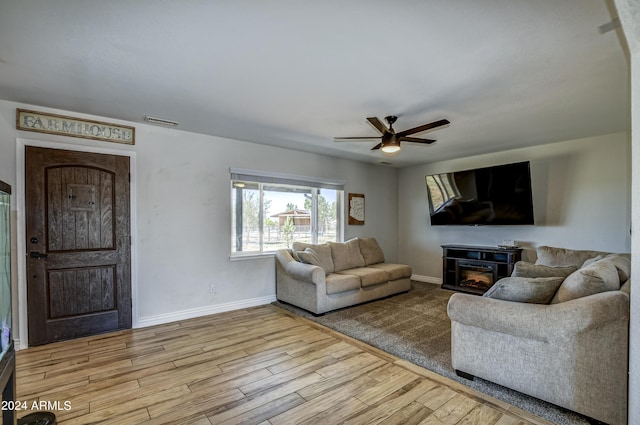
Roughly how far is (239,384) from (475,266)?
438cm

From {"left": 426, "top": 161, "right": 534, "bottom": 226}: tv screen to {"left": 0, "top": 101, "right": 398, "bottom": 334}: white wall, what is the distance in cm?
292

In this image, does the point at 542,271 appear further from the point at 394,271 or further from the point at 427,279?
the point at 427,279

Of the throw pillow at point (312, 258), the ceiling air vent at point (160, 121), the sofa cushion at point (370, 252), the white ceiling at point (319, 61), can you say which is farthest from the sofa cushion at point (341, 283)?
the ceiling air vent at point (160, 121)

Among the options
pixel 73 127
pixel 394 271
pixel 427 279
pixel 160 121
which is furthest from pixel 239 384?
pixel 427 279

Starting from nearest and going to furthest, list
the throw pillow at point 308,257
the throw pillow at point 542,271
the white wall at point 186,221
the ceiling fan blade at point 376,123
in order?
the throw pillow at point 542,271 < the ceiling fan blade at point 376,123 < the white wall at point 186,221 < the throw pillow at point 308,257

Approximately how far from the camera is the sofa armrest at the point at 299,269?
4082 mm

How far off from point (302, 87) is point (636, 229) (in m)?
2.44

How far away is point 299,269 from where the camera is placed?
4.29m

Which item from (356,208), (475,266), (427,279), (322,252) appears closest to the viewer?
(322,252)

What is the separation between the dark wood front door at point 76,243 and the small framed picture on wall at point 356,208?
3744 millimetres

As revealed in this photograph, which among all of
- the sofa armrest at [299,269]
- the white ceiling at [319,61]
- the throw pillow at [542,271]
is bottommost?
the sofa armrest at [299,269]

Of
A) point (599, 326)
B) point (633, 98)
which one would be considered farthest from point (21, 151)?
point (599, 326)

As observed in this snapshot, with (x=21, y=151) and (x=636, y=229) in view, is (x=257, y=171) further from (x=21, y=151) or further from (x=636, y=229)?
(x=636, y=229)

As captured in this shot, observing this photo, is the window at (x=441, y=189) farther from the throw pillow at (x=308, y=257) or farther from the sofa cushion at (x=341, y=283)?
the throw pillow at (x=308, y=257)
